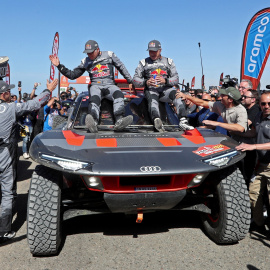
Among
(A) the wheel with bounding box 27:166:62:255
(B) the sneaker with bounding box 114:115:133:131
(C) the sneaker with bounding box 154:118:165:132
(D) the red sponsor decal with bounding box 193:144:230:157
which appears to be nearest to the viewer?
(A) the wheel with bounding box 27:166:62:255

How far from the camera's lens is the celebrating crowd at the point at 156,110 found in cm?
377

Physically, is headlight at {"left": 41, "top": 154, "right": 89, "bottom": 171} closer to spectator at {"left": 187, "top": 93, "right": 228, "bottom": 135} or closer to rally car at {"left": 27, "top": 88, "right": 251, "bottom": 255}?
rally car at {"left": 27, "top": 88, "right": 251, "bottom": 255}

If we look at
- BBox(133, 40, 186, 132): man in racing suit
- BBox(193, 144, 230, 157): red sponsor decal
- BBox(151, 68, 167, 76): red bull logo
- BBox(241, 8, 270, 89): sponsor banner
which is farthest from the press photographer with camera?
BBox(241, 8, 270, 89): sponsor banner

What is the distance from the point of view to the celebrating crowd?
377cm

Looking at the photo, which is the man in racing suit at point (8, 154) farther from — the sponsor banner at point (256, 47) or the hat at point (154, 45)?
the sponsor banner at point (256, 47)

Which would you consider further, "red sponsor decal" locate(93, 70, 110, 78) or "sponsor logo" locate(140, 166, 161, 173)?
"red sponsor decal" locate(93, 70, 110, 78)

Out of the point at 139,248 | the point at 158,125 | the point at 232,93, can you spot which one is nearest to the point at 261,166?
the point at 232,93

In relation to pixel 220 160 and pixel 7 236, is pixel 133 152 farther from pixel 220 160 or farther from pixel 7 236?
pixel 7 236

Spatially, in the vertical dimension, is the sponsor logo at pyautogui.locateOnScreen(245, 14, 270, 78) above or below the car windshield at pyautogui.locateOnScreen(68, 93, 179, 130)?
above

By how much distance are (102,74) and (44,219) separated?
274 cm

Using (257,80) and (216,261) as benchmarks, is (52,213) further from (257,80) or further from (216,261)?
(257,80)

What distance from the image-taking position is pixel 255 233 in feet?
12.7

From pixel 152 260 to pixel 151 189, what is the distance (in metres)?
0.66

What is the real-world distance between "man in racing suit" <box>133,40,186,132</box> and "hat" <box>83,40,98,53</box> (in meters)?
0.76
